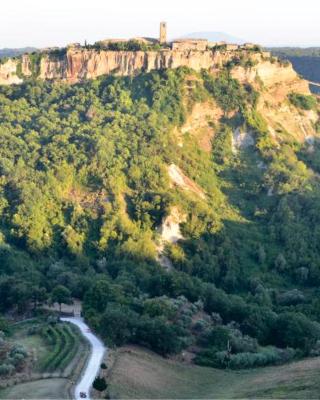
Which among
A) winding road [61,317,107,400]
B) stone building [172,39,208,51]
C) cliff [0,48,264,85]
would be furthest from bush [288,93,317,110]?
winding road [61,317,107,400]

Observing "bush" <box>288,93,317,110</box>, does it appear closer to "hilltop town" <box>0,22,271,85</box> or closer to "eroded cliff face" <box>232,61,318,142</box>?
"eroded cliff face" <box>232,61,318,142</box>

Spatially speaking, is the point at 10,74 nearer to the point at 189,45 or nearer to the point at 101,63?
the point at 101,63

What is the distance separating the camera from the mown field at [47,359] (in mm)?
31391

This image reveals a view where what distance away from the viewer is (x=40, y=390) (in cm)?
3138

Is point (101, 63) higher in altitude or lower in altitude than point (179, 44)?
lower

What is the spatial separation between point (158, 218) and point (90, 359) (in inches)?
1005

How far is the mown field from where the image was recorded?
31.4 m

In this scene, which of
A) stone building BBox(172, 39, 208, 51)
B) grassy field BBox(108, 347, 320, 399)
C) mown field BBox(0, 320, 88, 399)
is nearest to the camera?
mown field BBox(0, 320, 88, 399)

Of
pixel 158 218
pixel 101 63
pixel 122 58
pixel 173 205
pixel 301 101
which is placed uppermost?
pixel 122 58

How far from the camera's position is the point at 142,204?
61.6m

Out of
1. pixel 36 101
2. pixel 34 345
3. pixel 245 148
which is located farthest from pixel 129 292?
pixel 36 101

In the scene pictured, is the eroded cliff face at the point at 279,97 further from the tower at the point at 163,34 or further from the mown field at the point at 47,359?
the mown field at the point at 47,359

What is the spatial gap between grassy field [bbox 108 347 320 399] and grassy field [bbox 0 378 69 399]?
225 cm

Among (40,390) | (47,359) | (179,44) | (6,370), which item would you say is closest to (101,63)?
(179,44)
